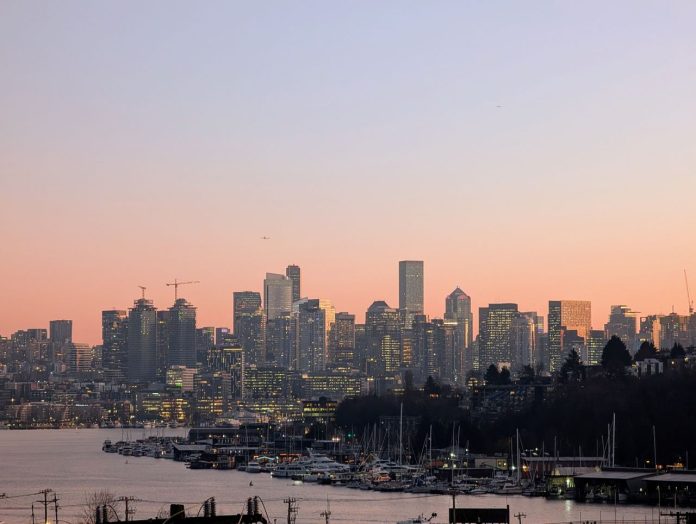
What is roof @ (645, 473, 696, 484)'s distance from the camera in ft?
250

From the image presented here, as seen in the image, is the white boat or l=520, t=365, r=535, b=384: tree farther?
l=520, t=365, r=535, b=384: tree

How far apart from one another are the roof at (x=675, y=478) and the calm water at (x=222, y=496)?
266 centimetres

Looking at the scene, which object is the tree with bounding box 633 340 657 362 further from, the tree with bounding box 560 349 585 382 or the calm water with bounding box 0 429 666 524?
the calm water with bounding box 0 429 666 524

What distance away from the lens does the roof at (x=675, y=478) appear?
76.1 metres

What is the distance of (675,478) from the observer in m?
77.6

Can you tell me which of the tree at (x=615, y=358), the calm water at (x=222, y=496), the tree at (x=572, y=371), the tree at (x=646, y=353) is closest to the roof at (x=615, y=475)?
the calm water at (x=222, y=496)

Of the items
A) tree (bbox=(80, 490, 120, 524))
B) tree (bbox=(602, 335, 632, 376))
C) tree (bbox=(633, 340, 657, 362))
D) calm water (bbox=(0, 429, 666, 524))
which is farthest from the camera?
tree (bbox=(633, 340, 657, 362))

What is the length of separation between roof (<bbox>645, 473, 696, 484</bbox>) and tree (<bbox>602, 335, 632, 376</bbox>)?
164ft

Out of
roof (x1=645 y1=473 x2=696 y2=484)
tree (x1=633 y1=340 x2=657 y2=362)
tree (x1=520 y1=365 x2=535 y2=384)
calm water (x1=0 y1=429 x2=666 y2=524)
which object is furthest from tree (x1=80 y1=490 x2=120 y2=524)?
tree (x1=633 y1=340 x2=657 y2=362)

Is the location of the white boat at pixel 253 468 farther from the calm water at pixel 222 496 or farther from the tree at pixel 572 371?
the tree at pixel 572 371

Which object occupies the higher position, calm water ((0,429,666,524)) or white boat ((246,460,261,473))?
white boat ((246,460,261,473))

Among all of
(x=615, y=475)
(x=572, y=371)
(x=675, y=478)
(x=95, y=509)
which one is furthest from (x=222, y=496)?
(x=572, y=371)

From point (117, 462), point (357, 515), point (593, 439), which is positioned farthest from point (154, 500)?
point (117, 462)

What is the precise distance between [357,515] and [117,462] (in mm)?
64783
